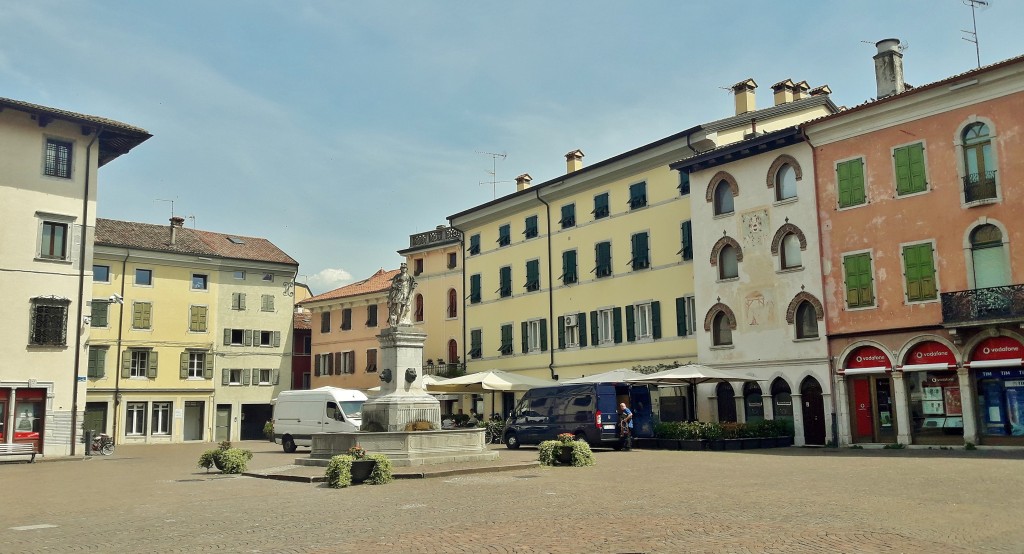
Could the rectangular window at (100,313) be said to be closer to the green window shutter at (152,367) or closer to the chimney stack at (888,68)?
the green window shutter at (152,367)

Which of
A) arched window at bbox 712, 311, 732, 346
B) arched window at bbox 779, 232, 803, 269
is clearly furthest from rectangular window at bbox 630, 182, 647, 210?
arched window at bbox 779, 232, 803, 269

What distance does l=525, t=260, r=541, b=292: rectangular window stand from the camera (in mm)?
42250

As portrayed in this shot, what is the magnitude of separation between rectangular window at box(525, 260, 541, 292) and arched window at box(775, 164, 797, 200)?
46.6 feet

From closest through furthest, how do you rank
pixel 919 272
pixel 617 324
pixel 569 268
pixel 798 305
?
pixel 919 272, pixel 798 305, pixel 617 324, pixel 569 268

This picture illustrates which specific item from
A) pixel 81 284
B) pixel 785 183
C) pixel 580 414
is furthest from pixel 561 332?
pixel 81 284

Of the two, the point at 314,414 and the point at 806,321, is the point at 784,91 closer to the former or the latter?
the point at 806,321

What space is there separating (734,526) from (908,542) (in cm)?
207

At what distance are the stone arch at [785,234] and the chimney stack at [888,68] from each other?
5478 millimetres

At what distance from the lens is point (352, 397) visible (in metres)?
33.6

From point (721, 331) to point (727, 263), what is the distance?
2.59 meters

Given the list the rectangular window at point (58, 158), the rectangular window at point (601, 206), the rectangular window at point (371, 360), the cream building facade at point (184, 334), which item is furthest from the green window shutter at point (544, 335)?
the rectangular window at point (58, 158)

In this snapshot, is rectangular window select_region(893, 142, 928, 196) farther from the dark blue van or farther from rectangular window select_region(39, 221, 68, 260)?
rectangular window select_region(39, 221, 68, 260)

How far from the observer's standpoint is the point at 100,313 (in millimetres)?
47594

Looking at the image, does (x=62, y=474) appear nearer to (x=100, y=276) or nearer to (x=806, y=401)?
(x=806, y=401)
